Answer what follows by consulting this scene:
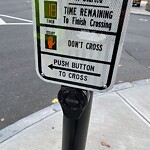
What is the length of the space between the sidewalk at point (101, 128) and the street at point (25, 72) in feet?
1.07

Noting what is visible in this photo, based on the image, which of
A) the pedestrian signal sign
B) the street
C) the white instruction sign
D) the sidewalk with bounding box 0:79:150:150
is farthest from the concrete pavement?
the pedestrian signal sign

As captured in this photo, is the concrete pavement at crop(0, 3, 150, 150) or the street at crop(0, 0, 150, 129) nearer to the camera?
the concrete pavement at crop(0, 3, 150, 150)

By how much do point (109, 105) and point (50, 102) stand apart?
36.4 inches

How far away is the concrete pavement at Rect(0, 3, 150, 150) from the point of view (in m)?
2.80

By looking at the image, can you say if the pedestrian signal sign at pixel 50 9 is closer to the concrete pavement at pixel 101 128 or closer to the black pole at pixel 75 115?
the black pole at pixel 75 115

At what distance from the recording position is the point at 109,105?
3637mm

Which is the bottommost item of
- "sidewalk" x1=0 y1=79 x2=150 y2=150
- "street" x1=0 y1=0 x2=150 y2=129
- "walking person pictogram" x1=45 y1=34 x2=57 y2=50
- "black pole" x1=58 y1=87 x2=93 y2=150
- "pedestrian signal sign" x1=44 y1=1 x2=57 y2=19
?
"street" x1=0 y1=0 x2=150 y2=129

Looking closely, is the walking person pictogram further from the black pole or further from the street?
the street

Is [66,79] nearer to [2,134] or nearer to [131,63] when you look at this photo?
[2,134]

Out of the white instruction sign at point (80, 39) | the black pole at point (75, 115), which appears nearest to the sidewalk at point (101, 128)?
the black pole at point (75, 115)

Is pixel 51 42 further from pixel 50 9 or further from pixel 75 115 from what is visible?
pixel 75 115

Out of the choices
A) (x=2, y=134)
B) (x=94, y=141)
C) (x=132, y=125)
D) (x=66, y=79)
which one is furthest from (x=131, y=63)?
(x=66, y=79)

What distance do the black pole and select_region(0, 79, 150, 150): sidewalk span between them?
4.15 feet

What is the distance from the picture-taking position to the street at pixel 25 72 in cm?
367
